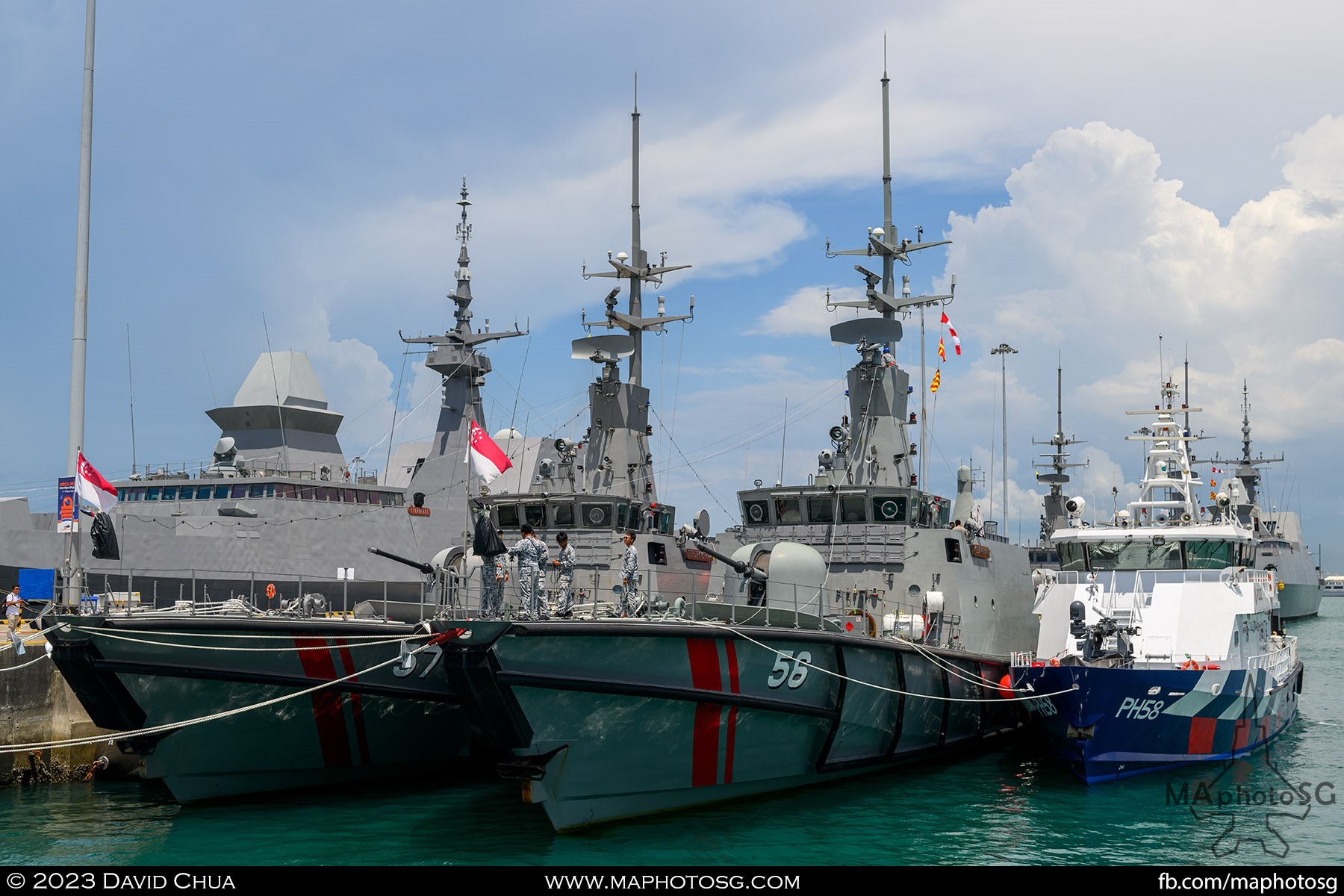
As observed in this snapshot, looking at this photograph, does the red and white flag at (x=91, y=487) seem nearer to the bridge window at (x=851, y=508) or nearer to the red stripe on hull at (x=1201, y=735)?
the bridge window at (x=851, y=508)

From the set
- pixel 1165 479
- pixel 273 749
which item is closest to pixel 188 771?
pixel 273 749

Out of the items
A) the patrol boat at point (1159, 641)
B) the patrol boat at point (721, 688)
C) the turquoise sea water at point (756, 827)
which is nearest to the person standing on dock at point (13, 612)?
the turquoise sea water at point (756, 827)

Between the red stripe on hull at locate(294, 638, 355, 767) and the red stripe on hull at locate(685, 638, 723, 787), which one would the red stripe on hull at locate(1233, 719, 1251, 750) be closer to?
the red stripe on hull at locate(685, 638, 723, 787)

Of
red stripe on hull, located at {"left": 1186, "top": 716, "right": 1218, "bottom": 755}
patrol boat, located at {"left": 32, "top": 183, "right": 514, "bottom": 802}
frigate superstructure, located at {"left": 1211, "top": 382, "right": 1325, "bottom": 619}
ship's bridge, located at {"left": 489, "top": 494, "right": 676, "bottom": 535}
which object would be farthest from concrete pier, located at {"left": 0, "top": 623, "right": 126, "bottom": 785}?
frigate superstructure, located at {"left": 1211, "top": 382, "right": 1325, "bottom": 619}

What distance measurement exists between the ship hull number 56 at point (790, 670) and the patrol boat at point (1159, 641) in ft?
12.9

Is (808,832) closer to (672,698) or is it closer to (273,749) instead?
(672,698)

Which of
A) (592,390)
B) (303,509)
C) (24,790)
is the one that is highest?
(592,390)

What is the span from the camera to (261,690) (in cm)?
1470

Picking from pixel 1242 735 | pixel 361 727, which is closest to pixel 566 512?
pixel 361 727

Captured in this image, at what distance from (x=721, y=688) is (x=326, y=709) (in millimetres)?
5742

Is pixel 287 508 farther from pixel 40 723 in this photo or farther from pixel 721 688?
pixel 721 688

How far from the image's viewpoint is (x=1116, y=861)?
1207cm

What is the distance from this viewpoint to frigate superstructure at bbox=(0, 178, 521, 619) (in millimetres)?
31641
